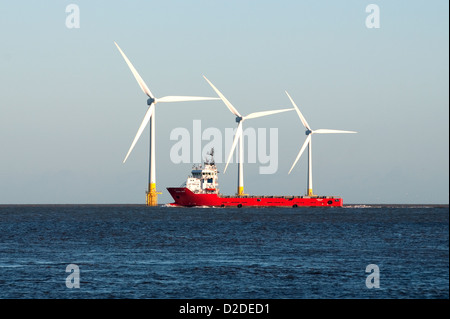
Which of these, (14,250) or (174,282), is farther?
(14,250)

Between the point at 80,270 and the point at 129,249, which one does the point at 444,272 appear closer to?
the point at 80,270

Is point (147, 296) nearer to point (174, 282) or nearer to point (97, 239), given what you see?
point (174, 282)

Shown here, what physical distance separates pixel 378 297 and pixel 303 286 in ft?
22.1

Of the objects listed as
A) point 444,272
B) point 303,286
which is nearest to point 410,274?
point 444,272

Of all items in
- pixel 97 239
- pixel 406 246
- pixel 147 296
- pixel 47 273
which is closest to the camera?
pixel 147 296

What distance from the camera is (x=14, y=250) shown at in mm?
80562

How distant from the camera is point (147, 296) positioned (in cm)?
4631
